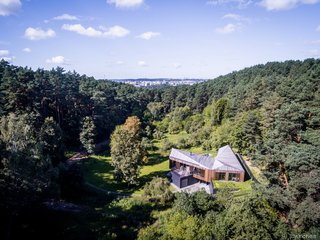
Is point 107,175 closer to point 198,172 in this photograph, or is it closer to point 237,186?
point 198,172

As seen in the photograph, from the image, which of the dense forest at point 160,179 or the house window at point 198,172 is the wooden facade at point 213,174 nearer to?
the house window at point 198,172

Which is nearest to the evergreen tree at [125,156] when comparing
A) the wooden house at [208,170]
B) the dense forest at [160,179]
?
the dense forest at [160,179]

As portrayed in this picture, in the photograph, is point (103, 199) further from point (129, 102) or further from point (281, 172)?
point (129, 102)

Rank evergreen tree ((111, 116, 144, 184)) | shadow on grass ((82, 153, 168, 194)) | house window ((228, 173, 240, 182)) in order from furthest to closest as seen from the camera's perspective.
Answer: house window ((228, 173, 240, 182)) → shadow on grass ((82, 153, 168, 194)) → evergreen tree ((111, 116, 144, 184))

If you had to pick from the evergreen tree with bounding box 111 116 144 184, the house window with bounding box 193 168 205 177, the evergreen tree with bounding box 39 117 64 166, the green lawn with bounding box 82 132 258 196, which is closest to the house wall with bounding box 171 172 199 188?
the house window with bounding box 193 168 205 177

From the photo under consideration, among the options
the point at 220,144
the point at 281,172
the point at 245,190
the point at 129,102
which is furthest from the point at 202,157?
the point at 129,102

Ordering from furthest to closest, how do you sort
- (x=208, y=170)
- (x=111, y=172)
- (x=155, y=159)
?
(x=155, y=159), (x=111, y=172), (x=208, y=170)

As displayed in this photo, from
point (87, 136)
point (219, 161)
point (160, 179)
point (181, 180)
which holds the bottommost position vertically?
point (181, 180)

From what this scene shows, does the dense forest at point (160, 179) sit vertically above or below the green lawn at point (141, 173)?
above

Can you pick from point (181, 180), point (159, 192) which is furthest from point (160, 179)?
point (181, 180)

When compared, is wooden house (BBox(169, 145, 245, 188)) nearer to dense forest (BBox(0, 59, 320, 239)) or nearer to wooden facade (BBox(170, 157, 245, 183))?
wooden facade (BBox(170, 157, 245, 183))

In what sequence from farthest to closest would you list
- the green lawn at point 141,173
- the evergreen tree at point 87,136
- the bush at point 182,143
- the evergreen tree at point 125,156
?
the bush at point 182,143, the evergreen tree at point 87,136, the evergreen tree at point 125,156, the green lawn at point 141,173
